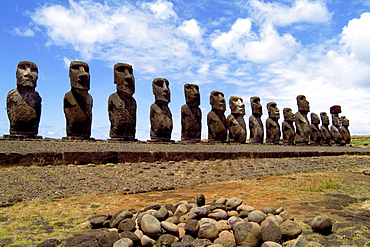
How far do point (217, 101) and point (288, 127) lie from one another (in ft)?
29.5

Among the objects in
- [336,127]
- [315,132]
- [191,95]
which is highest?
[191,95]

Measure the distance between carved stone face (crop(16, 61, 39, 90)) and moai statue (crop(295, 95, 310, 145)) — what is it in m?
19.8

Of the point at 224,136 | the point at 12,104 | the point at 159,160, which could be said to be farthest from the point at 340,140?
the point at 12,104

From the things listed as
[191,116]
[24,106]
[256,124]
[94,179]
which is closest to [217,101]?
[191,116]

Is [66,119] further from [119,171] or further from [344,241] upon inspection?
[344,241]

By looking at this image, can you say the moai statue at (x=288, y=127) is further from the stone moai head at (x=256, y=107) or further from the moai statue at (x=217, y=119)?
the moai statue at (x=217, y=119)

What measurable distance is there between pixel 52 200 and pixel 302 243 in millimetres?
3077

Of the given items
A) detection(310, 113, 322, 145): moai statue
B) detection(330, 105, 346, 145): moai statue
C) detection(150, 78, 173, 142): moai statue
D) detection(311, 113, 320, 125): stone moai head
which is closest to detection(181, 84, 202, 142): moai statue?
detection(150, 78, 173, 142): moai statue

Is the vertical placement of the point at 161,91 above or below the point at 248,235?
above

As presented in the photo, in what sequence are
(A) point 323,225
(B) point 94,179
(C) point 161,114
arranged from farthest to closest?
(C) point 161,114 → (B) point 94,179 → (A) point 323,225

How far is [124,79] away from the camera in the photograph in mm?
11945

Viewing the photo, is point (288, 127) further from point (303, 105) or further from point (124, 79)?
point (124, 79)

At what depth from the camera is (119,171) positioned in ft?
20.2

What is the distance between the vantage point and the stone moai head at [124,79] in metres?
11.9
